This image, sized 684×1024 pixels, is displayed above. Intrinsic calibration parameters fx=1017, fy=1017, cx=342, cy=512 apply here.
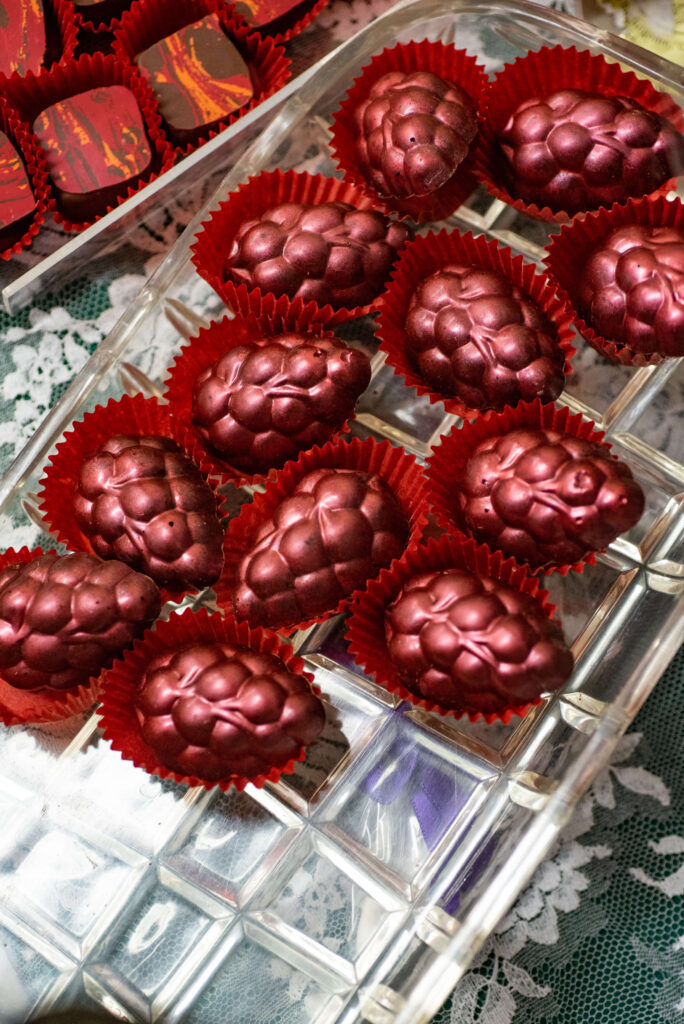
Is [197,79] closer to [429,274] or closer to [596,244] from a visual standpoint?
[429,274]

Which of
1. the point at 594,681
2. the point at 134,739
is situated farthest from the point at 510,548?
the point at 134,739

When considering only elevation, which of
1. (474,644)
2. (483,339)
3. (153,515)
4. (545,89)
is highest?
(545,89)

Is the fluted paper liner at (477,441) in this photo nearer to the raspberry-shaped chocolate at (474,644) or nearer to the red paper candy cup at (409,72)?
the raspberry-shaped chocolate at (474,644)

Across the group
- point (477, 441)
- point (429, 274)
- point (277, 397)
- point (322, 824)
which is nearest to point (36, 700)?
point (322, 824)

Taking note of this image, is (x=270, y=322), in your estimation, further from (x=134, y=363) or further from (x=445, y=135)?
(x=445, y=135)

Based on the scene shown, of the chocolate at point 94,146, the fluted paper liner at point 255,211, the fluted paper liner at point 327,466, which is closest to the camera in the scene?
the fluted paper liner at point 327,466

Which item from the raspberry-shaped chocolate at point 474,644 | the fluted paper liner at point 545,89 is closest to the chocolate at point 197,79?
the fluted paper liner at point 545,89

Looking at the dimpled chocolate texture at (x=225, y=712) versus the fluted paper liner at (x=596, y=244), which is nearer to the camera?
the dimpled chocolate texture at (x=225, y=712)
